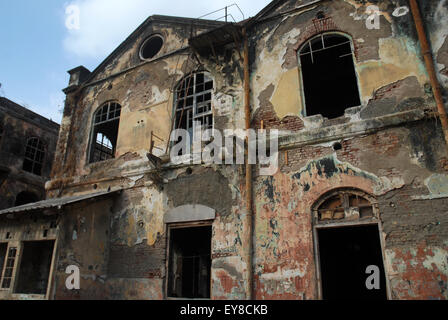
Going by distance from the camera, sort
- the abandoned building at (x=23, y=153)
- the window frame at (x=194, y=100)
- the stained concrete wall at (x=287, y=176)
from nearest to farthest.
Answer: the stained concrete wall at (x=287, y=176) < the window frame at (x=194, y=100) < the abandoned building at (x=23, y=153)

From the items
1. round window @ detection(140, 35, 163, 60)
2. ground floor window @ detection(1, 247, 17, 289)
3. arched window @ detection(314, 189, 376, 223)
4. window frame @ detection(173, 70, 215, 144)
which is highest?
round window @ detection(140, 35, 163, 60)

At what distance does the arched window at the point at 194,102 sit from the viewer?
29.7ft

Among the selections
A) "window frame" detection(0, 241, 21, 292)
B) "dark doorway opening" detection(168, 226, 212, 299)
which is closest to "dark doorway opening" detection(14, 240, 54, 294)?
"window frame" detection(0, 241, 21, 292)

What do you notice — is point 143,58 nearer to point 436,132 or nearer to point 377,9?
point 377,9

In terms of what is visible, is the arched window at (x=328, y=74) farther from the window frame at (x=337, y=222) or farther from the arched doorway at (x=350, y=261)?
the arched doorway at (x=350, y=261)

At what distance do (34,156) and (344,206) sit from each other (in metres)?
15.7

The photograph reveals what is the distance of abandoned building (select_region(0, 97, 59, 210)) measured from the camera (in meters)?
15.1

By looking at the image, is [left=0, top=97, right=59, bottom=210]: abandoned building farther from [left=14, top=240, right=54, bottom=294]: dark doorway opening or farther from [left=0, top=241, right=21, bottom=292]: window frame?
[left=0, top=241, right=21, bottom=292]: window frame

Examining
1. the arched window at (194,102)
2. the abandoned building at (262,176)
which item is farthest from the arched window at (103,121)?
the arched window at (194,102)

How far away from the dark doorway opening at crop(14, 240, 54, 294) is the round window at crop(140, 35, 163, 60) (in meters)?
6.59

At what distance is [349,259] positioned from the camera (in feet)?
32.6

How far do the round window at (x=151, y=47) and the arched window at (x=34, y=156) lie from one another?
30.6ft

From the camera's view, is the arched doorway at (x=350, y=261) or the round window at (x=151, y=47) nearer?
the arched doorway at (x=350, y=261)

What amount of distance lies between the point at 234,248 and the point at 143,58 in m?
7.03
